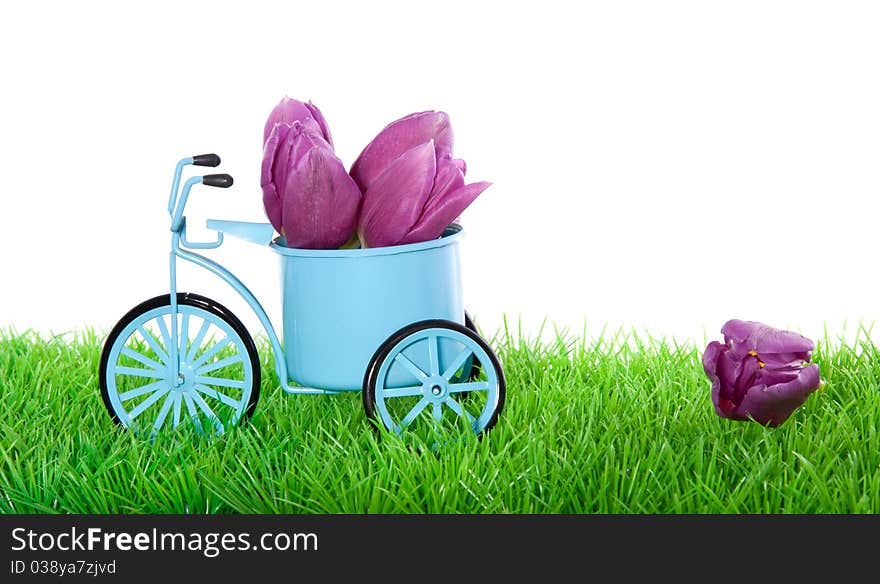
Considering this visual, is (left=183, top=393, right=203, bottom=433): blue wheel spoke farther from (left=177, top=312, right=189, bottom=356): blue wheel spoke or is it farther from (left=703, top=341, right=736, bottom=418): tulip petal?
(left=703, top=341, right=736, bottom=418): tulip petal

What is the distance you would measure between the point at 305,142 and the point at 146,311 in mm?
410

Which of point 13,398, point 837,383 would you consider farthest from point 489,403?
point 13,398

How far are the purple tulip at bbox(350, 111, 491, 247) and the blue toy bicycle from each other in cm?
3

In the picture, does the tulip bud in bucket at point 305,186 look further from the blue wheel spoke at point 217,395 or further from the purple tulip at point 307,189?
the blue wheel spoke at point 217,395

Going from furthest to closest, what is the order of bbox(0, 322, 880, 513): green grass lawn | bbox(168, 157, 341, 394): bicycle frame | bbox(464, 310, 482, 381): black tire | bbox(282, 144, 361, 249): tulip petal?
bbox(464, 310, 482, 381): black tire → bbox(168, 157, 341, 394): bicycle frame → bbox(282, 144, 361, 249): tulip petal → bbox(0, 322, 880, 513): green grass lawn

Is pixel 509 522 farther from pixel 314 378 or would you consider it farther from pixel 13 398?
pixel 13 398

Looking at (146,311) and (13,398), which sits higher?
(146,311)

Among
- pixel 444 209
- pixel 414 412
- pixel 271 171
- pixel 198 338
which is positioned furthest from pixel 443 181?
pixel 198 338

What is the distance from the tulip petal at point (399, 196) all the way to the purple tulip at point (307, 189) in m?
0.03

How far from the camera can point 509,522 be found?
1678 mm

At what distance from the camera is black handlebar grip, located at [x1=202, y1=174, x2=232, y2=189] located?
1.98 m

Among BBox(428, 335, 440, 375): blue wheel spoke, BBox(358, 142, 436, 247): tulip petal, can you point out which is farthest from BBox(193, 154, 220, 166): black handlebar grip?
BBox(428, 335, 440, 375): blue wheel spoke

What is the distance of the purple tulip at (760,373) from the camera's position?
6.38 feet

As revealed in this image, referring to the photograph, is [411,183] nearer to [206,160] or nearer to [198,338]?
[206,160]
